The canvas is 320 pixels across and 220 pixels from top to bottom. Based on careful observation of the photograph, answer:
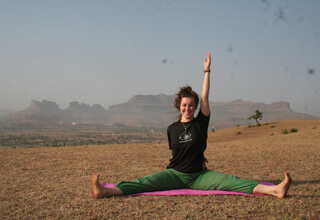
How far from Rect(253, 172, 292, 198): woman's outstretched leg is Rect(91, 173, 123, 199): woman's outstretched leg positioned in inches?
111

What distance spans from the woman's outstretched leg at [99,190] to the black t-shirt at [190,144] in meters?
1.43

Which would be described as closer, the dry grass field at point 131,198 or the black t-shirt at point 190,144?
the dry grass field at point 131,198

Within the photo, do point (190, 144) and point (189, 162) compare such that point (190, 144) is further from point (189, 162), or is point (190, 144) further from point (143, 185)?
point (143, 185)

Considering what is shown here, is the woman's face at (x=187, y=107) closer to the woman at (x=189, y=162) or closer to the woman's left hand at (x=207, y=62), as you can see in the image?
the woman at (x=189, y=162)

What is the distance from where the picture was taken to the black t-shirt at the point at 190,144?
568cm

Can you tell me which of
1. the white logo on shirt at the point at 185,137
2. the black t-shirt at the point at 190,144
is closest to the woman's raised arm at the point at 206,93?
the black t-shirt at the point at 190,144

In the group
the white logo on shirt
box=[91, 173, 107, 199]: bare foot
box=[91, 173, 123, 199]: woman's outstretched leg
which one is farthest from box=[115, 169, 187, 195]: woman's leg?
the white logo on shirt

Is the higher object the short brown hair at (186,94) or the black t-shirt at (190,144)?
the short brown hair at (186,94)

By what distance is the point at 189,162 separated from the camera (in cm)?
570

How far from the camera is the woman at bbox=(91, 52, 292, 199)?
554 cm

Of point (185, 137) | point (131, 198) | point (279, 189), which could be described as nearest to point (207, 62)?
point (185, 137)

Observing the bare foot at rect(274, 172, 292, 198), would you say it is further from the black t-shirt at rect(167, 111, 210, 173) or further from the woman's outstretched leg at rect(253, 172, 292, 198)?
the black t-shirt at rect(167, 111, 210, 173)

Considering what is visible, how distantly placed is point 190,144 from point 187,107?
0.81 m

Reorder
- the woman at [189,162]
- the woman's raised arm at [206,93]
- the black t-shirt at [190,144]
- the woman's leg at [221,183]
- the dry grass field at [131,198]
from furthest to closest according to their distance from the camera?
the woman's raised arm at [206,93], the black t-shirt at [190,144], the woman at [189,162], the woman's leg at [221,183], the dry grass field at [131,198]
